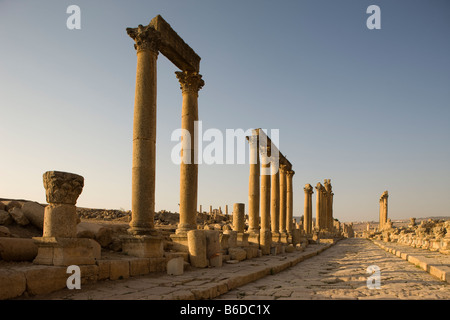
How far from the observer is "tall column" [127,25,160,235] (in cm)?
1093

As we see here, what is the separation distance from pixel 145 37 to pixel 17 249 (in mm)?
7231

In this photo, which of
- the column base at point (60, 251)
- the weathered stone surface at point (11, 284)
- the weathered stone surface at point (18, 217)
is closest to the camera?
the weathered stone surface at point (11, 284)

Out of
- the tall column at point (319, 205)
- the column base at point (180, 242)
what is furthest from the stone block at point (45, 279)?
the tall column at point (319, 205)

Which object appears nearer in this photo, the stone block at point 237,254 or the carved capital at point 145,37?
the carved capital at point 145,37

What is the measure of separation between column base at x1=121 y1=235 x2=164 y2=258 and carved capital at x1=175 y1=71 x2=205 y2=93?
6.55 m

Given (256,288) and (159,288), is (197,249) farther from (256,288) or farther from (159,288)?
(159,288)

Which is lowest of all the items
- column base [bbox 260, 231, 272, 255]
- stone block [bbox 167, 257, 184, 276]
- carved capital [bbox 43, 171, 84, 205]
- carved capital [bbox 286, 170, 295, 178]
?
column base [bbox 260, 231, 272, 255]

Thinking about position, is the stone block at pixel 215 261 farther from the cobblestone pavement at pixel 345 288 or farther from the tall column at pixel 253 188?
the tall column at pixel 253 188

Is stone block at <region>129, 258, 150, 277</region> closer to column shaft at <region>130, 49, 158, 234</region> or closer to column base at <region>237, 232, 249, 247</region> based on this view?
column shaft at <region>130, 49, 158, 234</region>

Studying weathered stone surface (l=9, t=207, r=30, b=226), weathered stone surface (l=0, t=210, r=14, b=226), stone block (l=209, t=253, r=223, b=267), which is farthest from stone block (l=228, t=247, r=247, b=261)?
weathered stone surface (l=0, t=210, r=14, b=226)

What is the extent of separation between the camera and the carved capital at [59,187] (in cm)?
755

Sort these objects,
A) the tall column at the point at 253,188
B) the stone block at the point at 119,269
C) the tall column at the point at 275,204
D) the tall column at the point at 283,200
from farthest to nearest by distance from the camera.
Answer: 1. the tall column at the point at 283,200
2. the tall column at the point at 275,204
3. the tall column at the point at 253,188
4. the stone block at the point at 119,269

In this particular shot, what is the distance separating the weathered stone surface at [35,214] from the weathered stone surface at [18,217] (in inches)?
5.7
